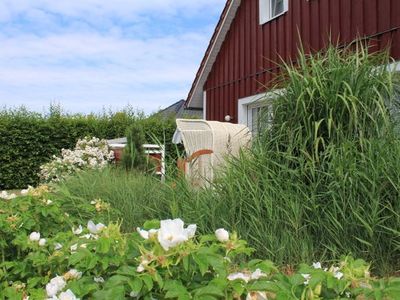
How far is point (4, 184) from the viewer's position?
45.4 ft

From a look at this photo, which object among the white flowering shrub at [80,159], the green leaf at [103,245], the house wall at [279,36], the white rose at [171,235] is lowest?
the white flowering shrub at [80,159]

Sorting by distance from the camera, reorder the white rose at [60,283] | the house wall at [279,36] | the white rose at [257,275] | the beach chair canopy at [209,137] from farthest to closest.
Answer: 1. the house wall at [279,36]
2. the beach chair canopy at [209,137]
3. the white rose at [60,283]
4. the white rose at [257,275]

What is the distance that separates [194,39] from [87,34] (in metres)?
3.83

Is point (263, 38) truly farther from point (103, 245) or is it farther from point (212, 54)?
point (103, 245)

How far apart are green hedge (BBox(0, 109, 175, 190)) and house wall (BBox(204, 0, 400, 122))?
2892 mm

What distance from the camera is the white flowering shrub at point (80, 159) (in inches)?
392

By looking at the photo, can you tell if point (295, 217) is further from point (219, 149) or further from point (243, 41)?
point (243, 41)

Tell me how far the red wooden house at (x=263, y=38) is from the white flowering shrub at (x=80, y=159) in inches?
109

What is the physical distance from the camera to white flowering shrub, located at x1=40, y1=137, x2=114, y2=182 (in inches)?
392

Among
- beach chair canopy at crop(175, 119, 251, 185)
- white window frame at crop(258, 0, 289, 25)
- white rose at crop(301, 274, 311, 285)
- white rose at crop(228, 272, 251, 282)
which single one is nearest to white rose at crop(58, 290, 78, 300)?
white rose at crop(228, 272, 251, 282)

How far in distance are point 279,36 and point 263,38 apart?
23.3 inches

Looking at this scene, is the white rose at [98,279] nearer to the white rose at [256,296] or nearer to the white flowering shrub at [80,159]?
the white rose at [256,296]

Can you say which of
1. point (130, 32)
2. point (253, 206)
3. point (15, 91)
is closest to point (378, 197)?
point (253, 206)

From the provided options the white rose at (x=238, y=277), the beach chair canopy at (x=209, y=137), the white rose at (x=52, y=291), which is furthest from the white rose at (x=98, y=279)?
the beach chair canopy at (x=209, y=137)
